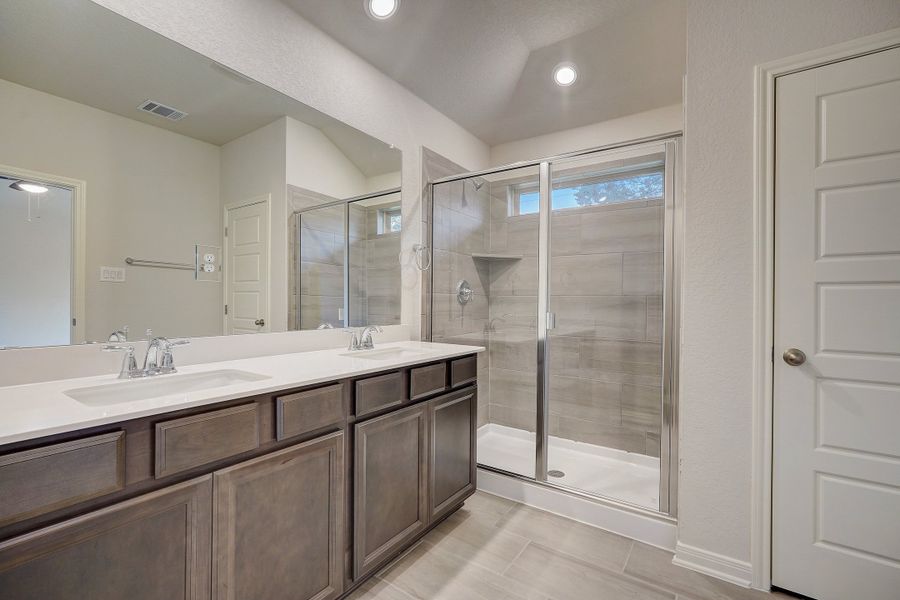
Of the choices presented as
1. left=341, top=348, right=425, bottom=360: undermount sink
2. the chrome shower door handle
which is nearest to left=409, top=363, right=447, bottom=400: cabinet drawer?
left=341, top=348, right=425, bottom=360: undermount sink

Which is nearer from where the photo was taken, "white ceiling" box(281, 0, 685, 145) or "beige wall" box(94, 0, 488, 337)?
"beige wall" box(94, 0, 488, 337)

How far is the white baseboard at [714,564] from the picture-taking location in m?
1.71

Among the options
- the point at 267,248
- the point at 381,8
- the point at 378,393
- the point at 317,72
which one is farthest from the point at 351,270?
the point at 381,8

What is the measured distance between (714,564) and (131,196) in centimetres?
284

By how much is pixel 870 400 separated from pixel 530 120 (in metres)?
2.72

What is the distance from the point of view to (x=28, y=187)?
129cm

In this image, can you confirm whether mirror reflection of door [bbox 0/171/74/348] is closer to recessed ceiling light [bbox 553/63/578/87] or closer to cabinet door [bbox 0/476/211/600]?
cabinet door [bbox 0/476/211/600]

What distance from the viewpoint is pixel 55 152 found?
1.35 meters

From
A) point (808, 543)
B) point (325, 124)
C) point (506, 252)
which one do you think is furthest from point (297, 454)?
point (506, 252)

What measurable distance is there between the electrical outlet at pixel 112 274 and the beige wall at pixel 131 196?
1 cm

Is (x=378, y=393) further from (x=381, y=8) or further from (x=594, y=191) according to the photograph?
(x=594, y=191)

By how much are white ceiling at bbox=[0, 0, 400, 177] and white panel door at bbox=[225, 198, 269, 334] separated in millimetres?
337

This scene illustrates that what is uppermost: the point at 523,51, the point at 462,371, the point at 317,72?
the point at 523,51

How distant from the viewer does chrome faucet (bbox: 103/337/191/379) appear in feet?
4.45
